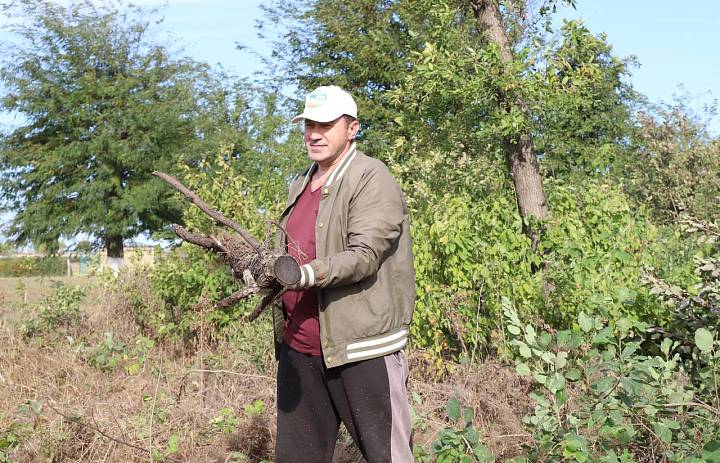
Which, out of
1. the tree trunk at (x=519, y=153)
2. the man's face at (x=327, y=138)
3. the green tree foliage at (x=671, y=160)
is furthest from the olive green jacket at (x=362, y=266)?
the green tree foliage at (x=671, y=160)

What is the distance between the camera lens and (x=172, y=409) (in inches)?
196

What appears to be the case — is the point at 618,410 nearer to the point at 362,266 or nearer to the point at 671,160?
the point at 362,266

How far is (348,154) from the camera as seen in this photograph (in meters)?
3.23

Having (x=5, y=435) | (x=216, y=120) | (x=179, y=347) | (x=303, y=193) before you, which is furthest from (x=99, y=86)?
(x=303, y=193)

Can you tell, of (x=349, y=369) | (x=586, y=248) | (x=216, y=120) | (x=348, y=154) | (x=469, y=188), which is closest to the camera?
(x=349, y=369)

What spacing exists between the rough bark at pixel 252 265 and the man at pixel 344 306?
0.07 m

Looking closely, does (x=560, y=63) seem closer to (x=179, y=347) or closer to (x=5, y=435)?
(x=179, y=347)

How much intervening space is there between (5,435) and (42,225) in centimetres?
2040

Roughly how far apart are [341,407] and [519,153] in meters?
5.25

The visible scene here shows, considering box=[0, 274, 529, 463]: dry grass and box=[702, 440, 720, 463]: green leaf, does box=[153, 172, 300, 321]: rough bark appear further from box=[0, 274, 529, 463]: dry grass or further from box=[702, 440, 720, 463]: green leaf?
box=[702, 440, 720, 463]: green leaf

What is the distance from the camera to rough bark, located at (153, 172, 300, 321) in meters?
2.74

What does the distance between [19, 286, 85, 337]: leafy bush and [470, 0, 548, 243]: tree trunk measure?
4632 mm

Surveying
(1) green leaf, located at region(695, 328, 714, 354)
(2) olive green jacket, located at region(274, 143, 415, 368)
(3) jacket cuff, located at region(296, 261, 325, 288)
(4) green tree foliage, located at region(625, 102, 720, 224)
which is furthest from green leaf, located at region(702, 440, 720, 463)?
(4) green tree foliage, located at region(625, 102, 720, 224)

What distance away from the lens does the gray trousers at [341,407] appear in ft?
9.94
